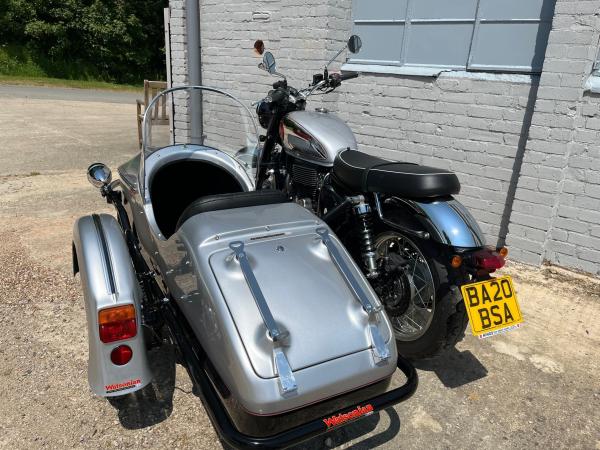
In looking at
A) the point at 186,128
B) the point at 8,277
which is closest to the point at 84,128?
the point at 8,277

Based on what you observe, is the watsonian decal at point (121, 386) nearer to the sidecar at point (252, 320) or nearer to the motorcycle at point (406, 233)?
the sidecar at point (252, 320)

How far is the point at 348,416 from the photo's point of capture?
1.74 m

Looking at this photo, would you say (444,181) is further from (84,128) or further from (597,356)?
(84,128)

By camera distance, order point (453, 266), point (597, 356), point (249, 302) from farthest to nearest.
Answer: point (597, 356) < point (453, 266) < point (249, 302)

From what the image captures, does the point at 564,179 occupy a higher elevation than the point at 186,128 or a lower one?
lower

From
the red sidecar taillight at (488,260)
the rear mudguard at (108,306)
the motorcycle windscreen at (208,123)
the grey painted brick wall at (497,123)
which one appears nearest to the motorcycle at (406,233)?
the red sidecar taillight at (488,260)

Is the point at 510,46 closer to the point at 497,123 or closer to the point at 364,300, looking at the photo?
the point at 497,123

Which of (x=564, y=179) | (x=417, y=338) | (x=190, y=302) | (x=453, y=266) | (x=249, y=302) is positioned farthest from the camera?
(x=564, y=179)

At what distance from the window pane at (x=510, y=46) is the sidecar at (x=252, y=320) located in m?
2.71

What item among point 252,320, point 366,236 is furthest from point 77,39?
point 252,320

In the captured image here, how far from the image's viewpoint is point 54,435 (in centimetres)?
209

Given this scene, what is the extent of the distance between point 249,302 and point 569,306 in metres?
2.72

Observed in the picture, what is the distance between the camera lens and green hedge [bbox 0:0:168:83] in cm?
2084

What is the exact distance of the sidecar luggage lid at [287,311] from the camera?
66.1 inches
